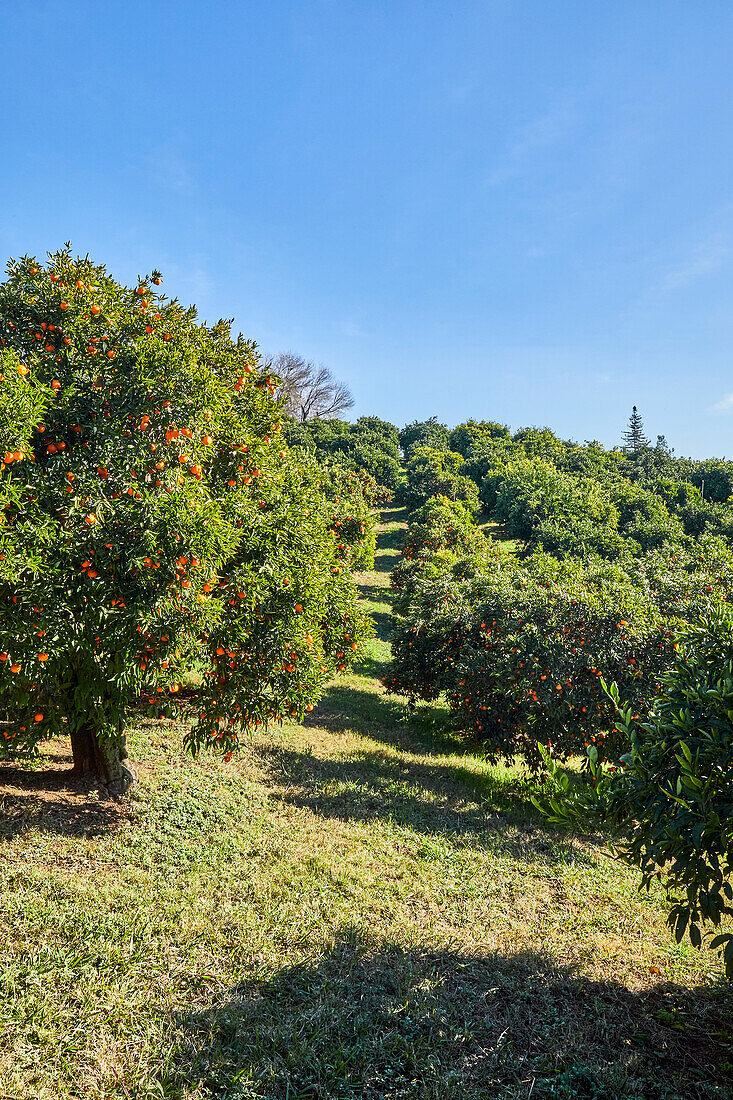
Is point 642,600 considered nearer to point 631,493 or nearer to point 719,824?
point 719,824

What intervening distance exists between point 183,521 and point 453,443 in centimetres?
7607

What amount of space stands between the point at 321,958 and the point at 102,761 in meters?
4.46

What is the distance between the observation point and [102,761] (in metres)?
8.03

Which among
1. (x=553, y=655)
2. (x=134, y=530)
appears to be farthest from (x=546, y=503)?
(x=134, y=530)

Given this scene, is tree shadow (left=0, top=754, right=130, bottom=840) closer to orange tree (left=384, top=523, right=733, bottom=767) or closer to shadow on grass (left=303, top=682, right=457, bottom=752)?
orange tree (left=384, top=523, right=733, bottom=767)

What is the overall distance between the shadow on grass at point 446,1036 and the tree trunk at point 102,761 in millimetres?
4123

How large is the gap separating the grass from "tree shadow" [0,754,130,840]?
0.12 ft

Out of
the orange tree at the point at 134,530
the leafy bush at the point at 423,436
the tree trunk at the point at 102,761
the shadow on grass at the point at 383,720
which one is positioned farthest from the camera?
the leafy bush at the point at 423,436

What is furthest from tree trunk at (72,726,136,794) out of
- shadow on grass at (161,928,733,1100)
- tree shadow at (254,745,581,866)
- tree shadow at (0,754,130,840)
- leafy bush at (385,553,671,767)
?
leafy bush at (385,553,671,767)

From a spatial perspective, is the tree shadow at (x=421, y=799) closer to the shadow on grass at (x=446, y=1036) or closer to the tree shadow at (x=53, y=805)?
the tree shadow at (x=53, y=805)

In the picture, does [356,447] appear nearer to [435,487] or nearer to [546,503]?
[435,487]

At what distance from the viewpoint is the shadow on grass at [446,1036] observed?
13.2 ft

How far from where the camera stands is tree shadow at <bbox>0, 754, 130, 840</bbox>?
704 centimetres

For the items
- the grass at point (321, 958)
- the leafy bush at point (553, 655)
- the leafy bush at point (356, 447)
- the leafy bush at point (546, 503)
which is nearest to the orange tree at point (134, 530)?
the grass at point (321, 958)
